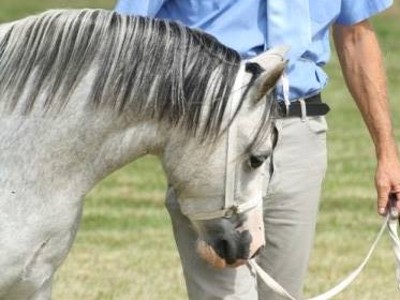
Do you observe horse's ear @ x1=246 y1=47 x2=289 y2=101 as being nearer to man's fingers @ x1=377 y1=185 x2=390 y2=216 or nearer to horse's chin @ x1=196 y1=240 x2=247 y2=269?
horse's chin @ x1=196 y1=240 x2=247 y2=269

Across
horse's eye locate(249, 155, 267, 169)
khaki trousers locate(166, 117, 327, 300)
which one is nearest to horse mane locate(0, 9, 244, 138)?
horse's eye locate(249, 155, 267, 169)

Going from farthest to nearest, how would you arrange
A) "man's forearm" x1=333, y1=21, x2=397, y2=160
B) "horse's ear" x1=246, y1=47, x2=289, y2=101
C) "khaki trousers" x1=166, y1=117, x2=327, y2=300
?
"man's forearm" x1=333, y1=21, x2=397, y2=160
"khaki trousers" x1=166, y1=117, x2=327, y2=300
"horse's ear" x1=246, y1=47, x2=289, y2=101

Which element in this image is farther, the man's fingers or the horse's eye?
the man's fingers

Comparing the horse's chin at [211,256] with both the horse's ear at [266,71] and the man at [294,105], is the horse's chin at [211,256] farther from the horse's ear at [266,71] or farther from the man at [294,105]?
the horse's ear at [266,71]

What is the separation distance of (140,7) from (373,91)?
3.45 feet

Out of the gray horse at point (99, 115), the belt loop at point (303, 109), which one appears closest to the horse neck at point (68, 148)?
the gray horse at point (99, 115)

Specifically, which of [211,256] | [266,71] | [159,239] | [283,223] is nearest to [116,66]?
[266,71]

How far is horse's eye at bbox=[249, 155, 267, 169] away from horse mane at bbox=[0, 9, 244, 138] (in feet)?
0.65

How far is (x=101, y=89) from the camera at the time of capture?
Answer: 5043 mm

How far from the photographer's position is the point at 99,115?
5062mm

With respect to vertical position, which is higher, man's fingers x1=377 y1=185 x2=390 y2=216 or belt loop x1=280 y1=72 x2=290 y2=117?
belt loop x1=280 y1=72 x2=290 y2=117

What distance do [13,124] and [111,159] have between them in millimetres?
351

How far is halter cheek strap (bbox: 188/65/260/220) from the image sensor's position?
510 centimetres

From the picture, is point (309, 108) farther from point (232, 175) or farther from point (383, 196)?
point (232, 175)
